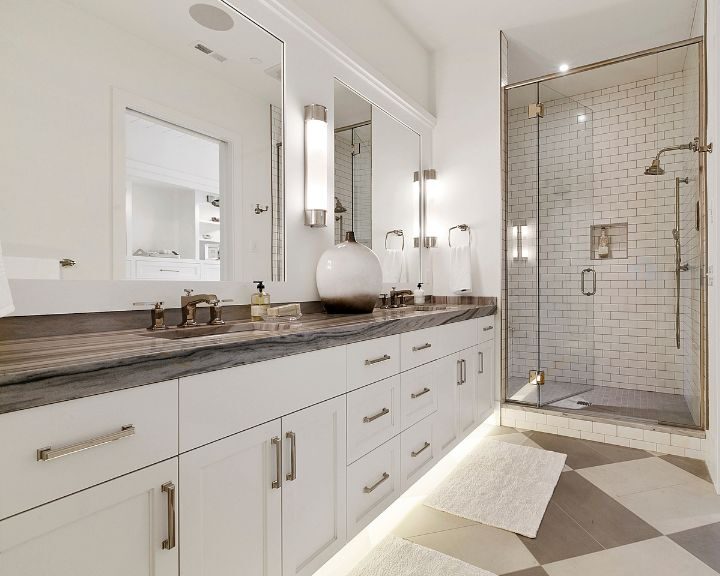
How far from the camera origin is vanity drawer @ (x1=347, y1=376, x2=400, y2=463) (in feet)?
4.97

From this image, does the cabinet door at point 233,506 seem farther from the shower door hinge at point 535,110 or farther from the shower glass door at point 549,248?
the shower door hinge at point 535,110

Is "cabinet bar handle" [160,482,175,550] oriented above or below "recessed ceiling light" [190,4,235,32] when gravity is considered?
below

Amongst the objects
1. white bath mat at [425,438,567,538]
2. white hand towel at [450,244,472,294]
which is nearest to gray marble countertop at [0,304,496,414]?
white bath mat at [425,438,567,538]

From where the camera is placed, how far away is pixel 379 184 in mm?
2895

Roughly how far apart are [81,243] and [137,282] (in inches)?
8.2

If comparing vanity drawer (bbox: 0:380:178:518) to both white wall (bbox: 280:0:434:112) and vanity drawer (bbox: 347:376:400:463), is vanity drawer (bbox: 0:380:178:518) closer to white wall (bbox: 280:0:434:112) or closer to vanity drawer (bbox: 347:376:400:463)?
vanity drawer (bbox: 347:376:400:463)

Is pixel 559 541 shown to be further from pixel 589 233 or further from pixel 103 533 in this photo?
pixel 589 233

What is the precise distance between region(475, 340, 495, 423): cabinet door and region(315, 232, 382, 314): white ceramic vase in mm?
1042

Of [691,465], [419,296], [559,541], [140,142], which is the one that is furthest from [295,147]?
[691,465]

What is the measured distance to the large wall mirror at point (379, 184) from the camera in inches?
98.2

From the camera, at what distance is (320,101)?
7.49 feet

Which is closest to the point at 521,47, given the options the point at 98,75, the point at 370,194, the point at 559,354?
the point at 370,194

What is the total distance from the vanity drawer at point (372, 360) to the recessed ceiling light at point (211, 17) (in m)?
1.39

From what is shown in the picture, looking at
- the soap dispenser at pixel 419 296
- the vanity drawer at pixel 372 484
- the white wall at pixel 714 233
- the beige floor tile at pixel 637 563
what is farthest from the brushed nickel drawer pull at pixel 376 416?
the white wall at pixel 714 233
